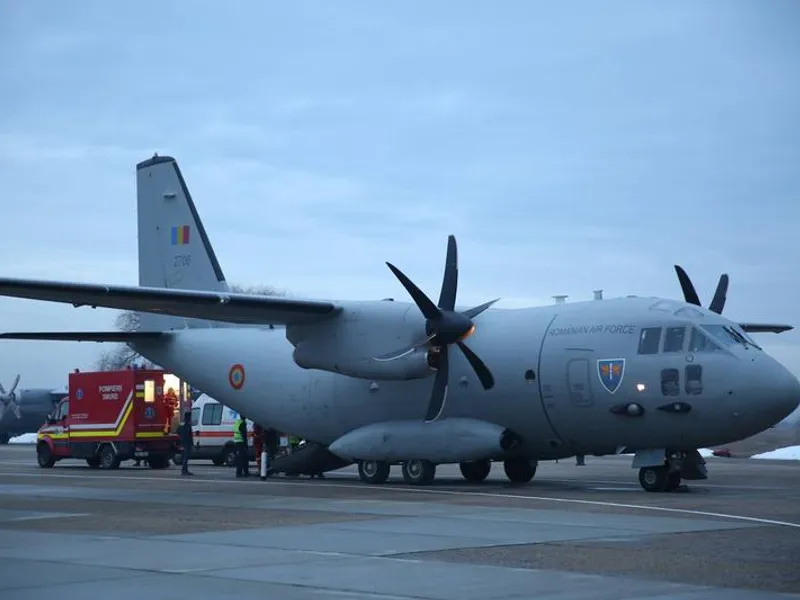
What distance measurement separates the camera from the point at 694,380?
21.3 m

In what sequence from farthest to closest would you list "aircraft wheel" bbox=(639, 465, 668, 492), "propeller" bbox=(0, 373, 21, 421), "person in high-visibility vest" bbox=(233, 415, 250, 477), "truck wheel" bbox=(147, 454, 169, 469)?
1. "propeller" bbox=(0, 373, 21, 421)
2. "truck wheel" bbox=(147, 454, 169, 469)
3. "person in high-visibility vest" bbox=(233, 415, 250, 477)
4. "aircraft wheel" bbox=(639, 465, 668, 492)

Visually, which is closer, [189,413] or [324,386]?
[324,386]

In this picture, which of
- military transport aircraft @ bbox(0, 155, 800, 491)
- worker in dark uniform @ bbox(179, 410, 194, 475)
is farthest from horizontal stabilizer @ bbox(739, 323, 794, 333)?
worker in dark uniform @ bbox(179, 410, 194, 475)

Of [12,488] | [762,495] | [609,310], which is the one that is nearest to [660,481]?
[762,495]

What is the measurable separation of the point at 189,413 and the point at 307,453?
14.6 ft

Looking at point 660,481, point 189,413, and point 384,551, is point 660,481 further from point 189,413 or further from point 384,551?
point 189,413

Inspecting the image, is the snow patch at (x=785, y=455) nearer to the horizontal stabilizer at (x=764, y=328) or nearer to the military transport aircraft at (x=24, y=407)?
the horizontal stabilizer at (x=764, y=328)

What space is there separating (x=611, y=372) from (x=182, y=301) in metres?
9.07

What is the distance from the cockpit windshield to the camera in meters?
21.6

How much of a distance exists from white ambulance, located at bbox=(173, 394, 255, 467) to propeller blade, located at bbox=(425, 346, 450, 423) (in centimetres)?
1402

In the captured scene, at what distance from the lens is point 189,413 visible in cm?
3175

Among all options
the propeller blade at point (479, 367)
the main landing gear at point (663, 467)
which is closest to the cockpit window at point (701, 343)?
the main landing gear at point (663, 467)

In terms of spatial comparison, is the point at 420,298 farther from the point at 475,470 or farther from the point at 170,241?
the point at 170,241

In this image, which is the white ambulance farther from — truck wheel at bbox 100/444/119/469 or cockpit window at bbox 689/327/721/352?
cockpit window at bbox 689/327/721/352
